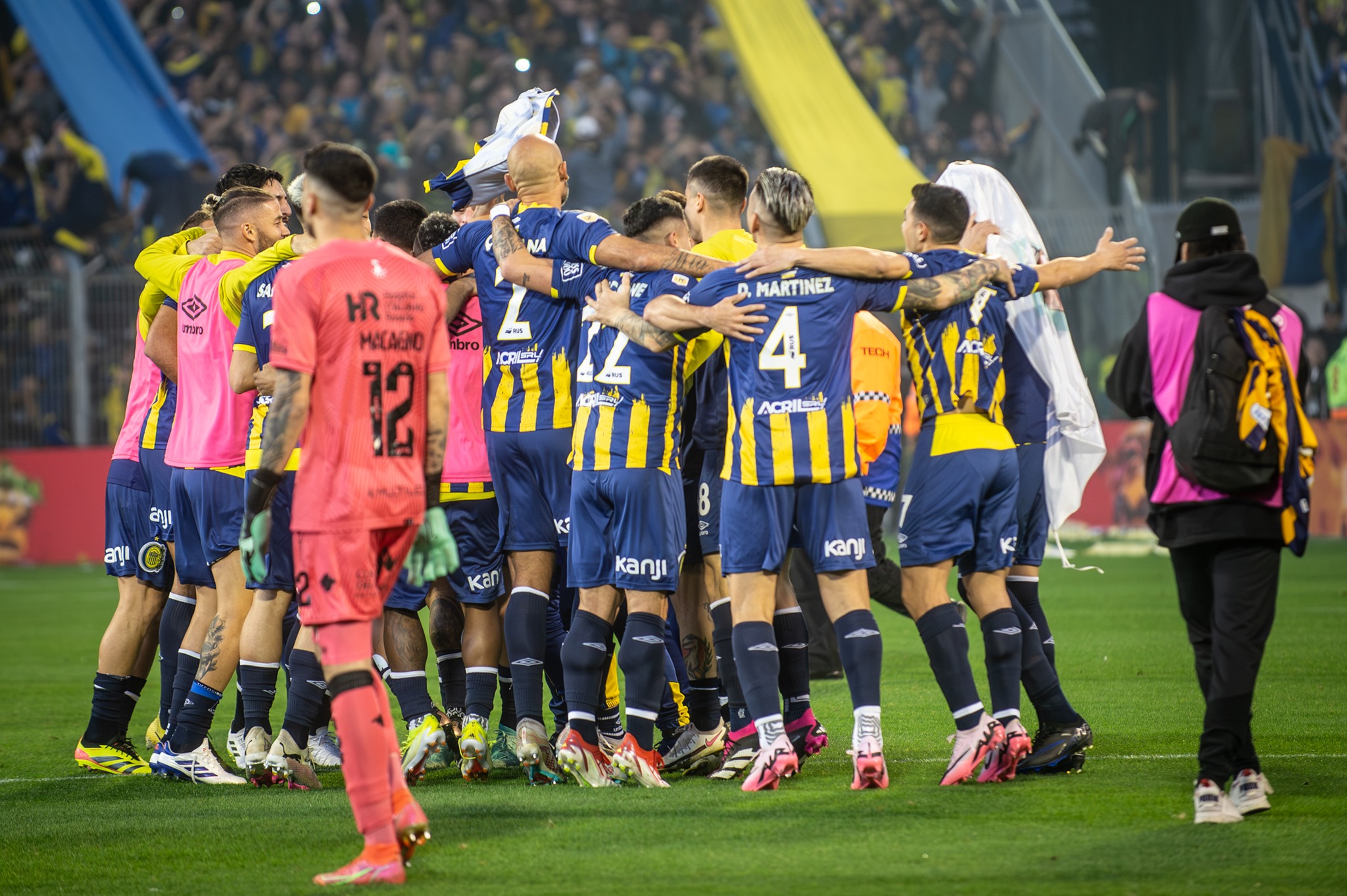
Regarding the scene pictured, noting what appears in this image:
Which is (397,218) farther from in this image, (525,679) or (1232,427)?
(1232,427)

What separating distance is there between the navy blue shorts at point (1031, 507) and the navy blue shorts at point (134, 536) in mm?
4054

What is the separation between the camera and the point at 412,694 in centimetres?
586

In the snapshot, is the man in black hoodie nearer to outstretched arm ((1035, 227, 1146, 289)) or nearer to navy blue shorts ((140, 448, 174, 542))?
outstretched arm ((1035, 227, 1146, 289))

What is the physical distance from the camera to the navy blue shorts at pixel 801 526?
16.8ft

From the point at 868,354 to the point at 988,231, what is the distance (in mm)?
831

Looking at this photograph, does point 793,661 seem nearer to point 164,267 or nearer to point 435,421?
point 435,421

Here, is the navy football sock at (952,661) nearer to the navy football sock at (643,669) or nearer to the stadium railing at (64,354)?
the navy football sock at (643,669)

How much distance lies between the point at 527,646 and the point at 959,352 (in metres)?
2.15

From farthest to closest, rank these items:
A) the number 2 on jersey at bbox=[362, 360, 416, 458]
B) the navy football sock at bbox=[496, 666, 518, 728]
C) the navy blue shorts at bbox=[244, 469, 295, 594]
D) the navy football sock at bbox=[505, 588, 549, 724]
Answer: the navy football sock at bbox=[496, 666, 518, 728]
the navy football sock at bbox=[505, 588, 549, 724]
the navy blue shorts at bbox=[244, 469, 295, 594]
the number 2 on jersey at bbox=[362, 360, 416, 458]

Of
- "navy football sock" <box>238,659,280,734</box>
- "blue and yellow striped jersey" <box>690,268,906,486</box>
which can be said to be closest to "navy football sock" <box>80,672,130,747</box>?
"navy football sock" <box>238,659,280,734</box>

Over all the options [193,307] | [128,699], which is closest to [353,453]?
[193,307]

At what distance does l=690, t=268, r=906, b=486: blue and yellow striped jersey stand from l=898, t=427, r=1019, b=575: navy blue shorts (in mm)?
384

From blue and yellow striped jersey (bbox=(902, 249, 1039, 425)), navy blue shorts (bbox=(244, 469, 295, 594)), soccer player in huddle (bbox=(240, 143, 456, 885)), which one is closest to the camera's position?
soccer player in huddle (bbox=(240, 143, 456, 885))

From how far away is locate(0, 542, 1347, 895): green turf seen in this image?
12.9 ft
